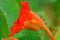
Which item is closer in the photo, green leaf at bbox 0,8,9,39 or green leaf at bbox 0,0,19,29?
green leaf at bbox 0,8,9,39

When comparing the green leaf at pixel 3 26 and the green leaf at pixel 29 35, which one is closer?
the green leaf at pixel 3 26

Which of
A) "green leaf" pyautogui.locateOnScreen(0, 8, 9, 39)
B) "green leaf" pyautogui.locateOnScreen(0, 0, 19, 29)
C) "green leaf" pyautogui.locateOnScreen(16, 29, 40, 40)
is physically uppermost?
"green leaf" pyautogui.locateOnScreen(0, 0, 19, 29)

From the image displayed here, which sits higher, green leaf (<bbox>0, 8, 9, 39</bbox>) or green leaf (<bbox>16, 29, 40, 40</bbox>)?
green leaf (<bbox>16, 29, 40, 40</bbox>)

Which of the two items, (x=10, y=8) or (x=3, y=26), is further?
(x=10, y=8)

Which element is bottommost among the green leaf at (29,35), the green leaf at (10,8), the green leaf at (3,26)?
the green leaf at (3,26)

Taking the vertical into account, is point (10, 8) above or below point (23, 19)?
above

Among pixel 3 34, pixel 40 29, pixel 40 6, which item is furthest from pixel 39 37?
pixel 40 6

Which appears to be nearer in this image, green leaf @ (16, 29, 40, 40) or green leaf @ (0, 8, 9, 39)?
green leaf @ (0, 8, 9, 39)

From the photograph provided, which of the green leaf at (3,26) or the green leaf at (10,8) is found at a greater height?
the green leaf at (10,8)

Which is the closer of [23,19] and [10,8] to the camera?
[23,19]

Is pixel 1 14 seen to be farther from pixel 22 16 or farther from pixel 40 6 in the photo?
pixel 40 6

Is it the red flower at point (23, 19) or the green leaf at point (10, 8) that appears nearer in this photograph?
the red flower at point (23, 19)

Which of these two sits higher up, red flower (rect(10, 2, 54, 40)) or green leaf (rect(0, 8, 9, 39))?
red flower (rect(10, 2, 54, 40))
